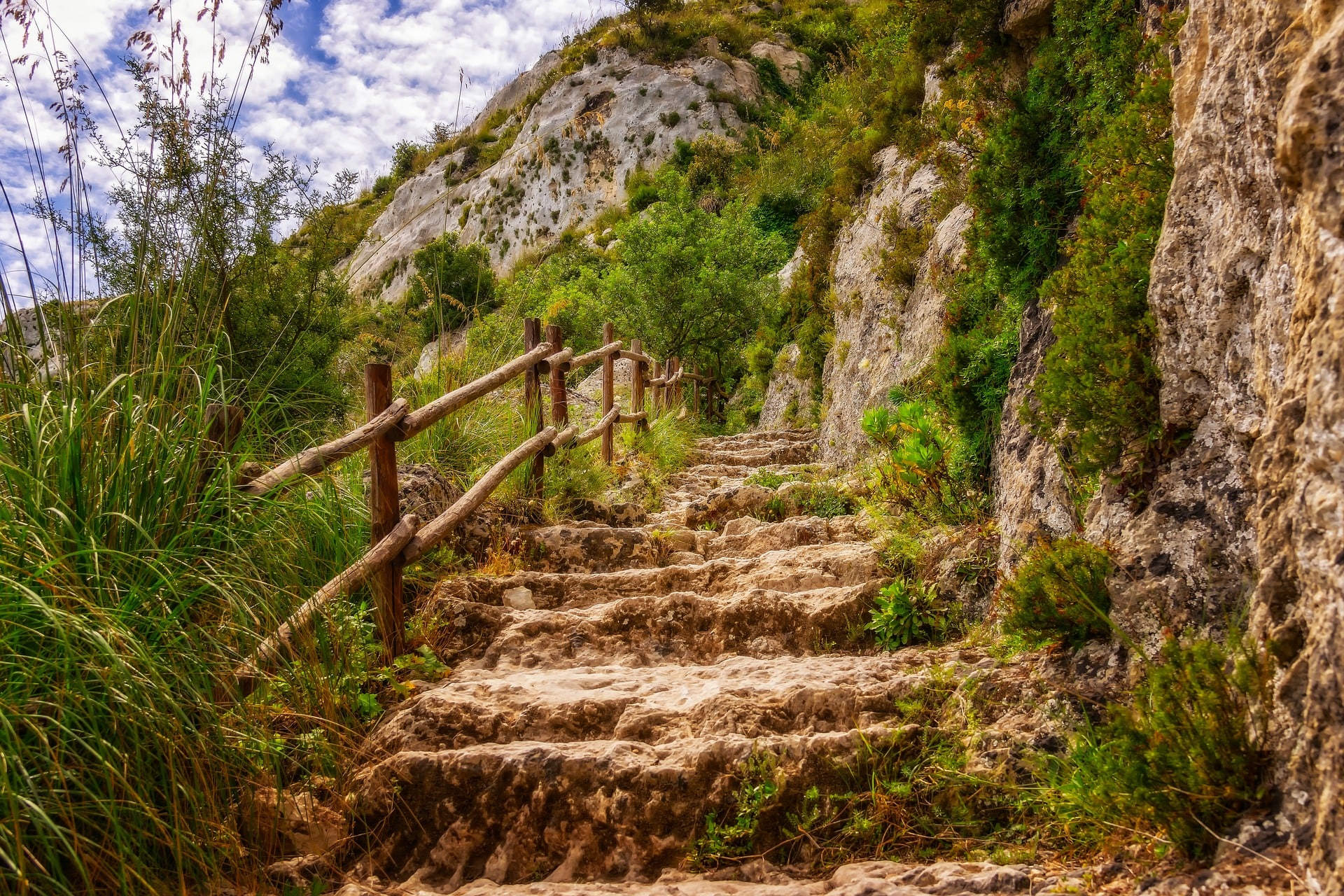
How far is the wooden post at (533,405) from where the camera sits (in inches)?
203

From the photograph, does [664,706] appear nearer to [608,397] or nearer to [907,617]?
[907,617]

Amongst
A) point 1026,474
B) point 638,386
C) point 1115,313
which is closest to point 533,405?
point 1026,474

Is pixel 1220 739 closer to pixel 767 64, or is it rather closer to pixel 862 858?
pixel 862 858

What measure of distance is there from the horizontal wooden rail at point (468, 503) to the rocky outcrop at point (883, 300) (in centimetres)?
291

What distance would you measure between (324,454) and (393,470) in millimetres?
504

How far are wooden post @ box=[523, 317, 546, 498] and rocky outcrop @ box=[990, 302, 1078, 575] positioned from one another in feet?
9.50

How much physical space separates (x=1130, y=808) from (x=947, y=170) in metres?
4.69

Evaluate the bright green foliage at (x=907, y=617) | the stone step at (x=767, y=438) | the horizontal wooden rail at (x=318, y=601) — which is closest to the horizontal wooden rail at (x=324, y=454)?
the horizontal wooden rail at (x=318, y=601)

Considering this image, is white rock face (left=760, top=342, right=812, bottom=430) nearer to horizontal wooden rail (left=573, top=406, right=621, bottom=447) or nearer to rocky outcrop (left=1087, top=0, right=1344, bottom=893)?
horizontal wooden rail (left=573, top=406, right=621, bottom=447)

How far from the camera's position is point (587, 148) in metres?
25.9

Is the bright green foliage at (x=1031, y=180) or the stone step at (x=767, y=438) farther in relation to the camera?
the stone step at (x=767, y=438)

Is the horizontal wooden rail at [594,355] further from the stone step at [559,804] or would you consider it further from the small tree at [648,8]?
the small tree at [648,8]

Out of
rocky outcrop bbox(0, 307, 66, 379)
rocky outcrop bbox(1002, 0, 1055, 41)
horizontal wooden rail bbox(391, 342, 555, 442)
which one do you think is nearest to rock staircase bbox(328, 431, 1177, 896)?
horizontal wooden rail bbox(391, 342, 555, 442)

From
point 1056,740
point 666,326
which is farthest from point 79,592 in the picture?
point 666,326
